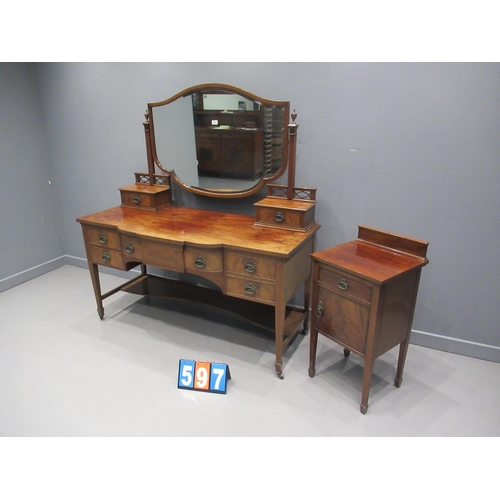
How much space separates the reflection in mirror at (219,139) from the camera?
200cm

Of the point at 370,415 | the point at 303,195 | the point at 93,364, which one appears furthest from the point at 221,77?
the point at 370,415

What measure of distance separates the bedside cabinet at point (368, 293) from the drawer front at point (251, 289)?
210 mm

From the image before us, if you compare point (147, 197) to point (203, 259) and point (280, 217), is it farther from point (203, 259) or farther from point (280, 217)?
point (280, 217)

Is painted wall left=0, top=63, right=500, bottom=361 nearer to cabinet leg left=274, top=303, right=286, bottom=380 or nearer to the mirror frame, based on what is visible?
the mirror frame

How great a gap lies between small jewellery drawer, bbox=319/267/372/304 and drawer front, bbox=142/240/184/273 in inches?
28.2

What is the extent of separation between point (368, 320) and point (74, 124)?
2541 millimetres

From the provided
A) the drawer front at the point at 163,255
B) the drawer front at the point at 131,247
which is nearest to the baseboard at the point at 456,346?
the drawer front at the point at 163,255

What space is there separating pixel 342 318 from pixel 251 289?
1.45ft

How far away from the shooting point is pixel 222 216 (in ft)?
7.16

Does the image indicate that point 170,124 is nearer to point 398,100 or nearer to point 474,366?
point 398,100

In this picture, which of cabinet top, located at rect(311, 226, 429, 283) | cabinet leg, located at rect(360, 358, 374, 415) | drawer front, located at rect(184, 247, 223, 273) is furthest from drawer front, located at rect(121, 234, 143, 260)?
cabinet leg, located at rect(360, 358, 374, 415)

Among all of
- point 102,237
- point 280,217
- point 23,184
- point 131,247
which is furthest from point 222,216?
point 23,184

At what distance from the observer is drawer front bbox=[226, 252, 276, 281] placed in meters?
1.68

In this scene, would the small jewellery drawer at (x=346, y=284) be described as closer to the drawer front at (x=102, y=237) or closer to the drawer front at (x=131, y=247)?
the drawer front at (x=131, y=247)
